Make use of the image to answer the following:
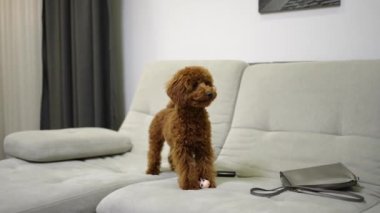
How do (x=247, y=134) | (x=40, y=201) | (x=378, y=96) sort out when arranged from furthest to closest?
(x=247, y=134), (x=378, y=96), (x=40, y=201)

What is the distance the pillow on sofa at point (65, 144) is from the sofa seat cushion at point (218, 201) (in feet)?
2.03

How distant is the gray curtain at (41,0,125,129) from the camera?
304 centimetres

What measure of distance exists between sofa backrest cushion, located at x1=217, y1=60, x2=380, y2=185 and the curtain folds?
169 cm

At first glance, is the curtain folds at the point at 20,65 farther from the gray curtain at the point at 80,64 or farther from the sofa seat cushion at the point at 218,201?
the sofa seat cushion at the point at 218,201

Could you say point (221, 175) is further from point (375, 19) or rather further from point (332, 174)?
point (375, 19)

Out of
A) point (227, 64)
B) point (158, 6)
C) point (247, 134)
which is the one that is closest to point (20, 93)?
point (158, 6)

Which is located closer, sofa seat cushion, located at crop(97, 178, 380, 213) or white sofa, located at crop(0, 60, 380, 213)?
sofa seat cushion, located at crop(97, 178, 380, 213)

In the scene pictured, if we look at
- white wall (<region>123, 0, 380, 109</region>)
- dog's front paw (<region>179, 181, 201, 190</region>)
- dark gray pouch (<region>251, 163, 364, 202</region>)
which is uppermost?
white wall (<region>123, 0, 380, 109</region>)

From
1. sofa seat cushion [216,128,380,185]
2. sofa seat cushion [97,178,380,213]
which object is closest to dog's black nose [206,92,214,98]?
sofa seat cushion [97,178,380,213]

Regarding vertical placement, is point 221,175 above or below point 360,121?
below

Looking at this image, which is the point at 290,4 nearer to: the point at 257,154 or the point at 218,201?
the point at 257,154

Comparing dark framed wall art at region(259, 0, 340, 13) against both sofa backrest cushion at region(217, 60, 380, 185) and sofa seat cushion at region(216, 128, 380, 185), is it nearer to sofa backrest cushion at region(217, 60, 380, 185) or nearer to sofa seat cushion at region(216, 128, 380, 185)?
sofa backrest cushion at region(217, 60, 380, 185)

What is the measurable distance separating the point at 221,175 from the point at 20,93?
1829 mm

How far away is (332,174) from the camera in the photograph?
1495 millimetres
